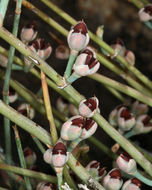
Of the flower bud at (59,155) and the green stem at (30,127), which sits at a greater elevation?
the green stem at (30,127)

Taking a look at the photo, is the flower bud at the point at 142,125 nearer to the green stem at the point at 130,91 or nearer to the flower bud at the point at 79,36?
the green stem at the point at 130,91

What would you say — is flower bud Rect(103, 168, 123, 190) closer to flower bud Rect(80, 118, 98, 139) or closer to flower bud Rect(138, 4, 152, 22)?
flower bud Rect(80, 118, 98, 139)

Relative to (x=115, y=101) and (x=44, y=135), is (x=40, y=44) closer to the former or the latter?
(x=44, y=135)

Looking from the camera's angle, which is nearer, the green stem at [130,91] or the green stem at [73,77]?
the green stem at [73,77]

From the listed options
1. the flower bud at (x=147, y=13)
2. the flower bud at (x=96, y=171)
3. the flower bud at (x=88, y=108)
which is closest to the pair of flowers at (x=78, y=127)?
the flower bud at (x=88, y=108)

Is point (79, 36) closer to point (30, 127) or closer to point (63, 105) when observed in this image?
point (30, 127)

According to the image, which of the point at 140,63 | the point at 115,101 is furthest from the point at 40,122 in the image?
the point at 140,63

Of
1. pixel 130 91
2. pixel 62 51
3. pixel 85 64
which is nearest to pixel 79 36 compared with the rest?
pixel 85 64
